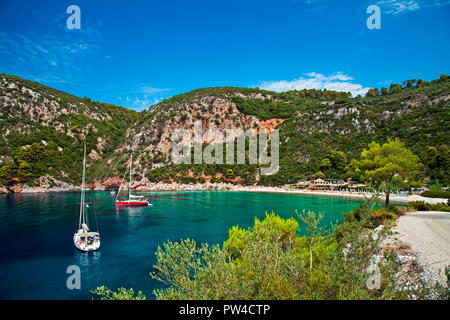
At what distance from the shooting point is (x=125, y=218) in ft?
110

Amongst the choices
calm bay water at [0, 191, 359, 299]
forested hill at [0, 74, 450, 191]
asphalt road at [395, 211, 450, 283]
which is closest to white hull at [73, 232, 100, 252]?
calm bay water at [0, 191, 359, 299]

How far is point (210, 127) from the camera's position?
3691 inches

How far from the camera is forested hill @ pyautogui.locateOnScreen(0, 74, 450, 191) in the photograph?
6606 cm

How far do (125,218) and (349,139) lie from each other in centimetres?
7049

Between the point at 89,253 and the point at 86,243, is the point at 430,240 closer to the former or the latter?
the point at 89,253
